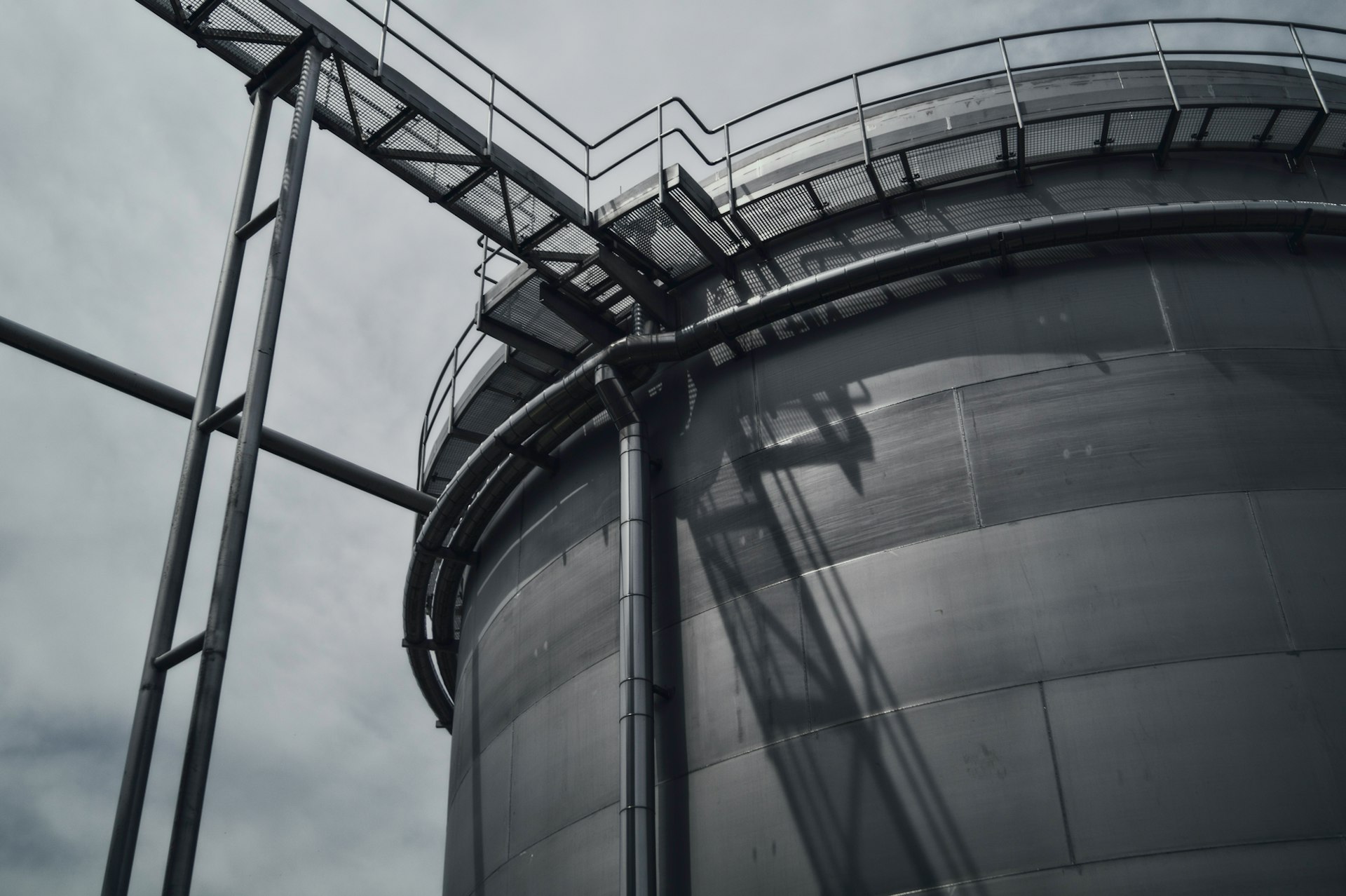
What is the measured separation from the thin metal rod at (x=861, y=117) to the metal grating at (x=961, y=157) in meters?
0.49

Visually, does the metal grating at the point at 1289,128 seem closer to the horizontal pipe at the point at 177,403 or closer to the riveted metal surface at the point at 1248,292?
the riveted metal surface at the point at 1248,292

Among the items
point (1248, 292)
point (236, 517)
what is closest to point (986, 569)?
point (1248, 292)

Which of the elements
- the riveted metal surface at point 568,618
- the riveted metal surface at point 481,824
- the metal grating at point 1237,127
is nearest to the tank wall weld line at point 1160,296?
the metal grating at point 1237,127

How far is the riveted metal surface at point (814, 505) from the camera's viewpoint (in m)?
11.5

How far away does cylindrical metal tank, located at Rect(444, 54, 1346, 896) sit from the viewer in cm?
960

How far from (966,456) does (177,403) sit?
10.4 meters

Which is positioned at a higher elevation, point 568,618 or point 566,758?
point 568,618

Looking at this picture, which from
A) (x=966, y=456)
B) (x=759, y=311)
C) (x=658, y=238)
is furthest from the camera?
(x=658, y=238)

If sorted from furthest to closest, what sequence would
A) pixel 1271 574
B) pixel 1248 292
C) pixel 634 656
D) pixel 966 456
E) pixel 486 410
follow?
pixel 486 410, pixel 634 656, pixel 1248 292, pixel 966 456, pixel 1271 574

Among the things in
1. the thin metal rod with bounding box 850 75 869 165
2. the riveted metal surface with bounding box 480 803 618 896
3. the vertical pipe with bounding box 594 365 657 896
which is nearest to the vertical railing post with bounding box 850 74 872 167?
the thin metal rod with bounding box 850 75 869 165

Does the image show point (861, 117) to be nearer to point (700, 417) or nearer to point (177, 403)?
point (700, 417)

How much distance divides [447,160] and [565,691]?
Answer: 20.4 ft

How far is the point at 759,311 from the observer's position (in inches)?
516

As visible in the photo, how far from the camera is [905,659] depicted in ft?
35.3
